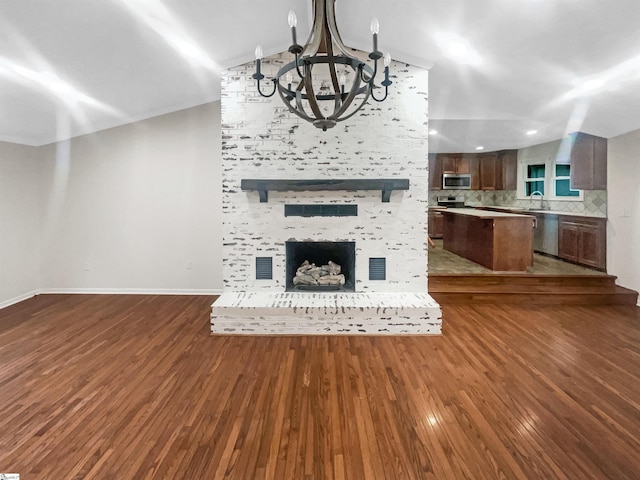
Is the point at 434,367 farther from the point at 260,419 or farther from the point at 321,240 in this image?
the point at 321,240

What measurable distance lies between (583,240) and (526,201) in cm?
255

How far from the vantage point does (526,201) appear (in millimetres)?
8320

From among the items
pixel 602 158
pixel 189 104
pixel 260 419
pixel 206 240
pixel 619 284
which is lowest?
pixel 260 419

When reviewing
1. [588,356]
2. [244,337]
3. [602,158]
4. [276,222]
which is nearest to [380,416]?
[244,337]

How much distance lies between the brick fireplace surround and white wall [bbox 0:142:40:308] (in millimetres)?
3048

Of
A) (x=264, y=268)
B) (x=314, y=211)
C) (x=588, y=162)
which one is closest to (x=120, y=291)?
(x=264, y=268)

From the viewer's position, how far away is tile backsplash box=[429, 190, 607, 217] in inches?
238

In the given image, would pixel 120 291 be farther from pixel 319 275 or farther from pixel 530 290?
pixel 530 290

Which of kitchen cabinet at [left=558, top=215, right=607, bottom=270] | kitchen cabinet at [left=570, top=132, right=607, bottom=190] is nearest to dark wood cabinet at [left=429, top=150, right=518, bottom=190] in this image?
kitchen cabinet at [left=558, top=215, right=607, bottom=270]

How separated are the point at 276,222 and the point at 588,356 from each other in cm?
339

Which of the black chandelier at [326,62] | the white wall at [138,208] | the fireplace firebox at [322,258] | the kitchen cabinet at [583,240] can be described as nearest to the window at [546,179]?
the kitchen cabinet at [583,240]

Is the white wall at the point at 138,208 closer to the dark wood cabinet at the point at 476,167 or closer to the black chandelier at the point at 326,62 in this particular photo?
the black chandelier at the point at 326,62

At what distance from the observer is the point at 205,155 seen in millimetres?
5516

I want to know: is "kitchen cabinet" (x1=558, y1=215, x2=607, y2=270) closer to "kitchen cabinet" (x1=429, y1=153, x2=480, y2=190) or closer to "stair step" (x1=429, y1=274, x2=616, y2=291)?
"stair step" (x1=429, y1=274, x2=616, y2=291)
